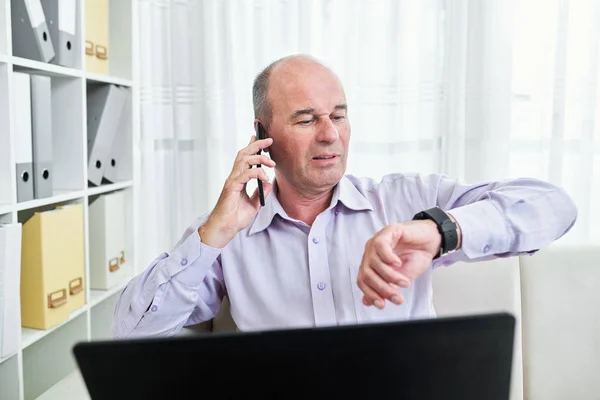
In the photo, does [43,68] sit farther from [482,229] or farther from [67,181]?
[482,229]

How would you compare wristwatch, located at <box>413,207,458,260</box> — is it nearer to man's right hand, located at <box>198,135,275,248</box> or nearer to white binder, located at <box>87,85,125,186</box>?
man's right hand, located at <box>198,135,275,248</box>

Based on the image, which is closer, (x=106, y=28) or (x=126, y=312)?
(x=126, y=312)

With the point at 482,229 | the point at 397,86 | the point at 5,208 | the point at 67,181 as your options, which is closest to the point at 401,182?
the point at 482,229

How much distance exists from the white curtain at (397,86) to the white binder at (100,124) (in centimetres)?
29

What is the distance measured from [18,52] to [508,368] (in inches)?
65.6

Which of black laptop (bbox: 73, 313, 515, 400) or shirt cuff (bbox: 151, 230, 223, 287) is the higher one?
black laptop (bbox: 73, 313, 515, 400)

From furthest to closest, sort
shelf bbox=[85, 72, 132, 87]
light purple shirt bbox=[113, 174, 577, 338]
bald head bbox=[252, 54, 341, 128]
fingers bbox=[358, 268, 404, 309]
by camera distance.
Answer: shelf bbox=[85, 72, 132, 87] < bald head bbox=[252, 54, 341, 128] < light purple shirt bbox=[113, 174, 577, 338] < fingers bbox=[358, 268, 404, 309]

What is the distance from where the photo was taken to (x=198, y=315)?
146cm

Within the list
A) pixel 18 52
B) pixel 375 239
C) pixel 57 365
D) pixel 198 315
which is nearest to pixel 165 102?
pixel 18 52

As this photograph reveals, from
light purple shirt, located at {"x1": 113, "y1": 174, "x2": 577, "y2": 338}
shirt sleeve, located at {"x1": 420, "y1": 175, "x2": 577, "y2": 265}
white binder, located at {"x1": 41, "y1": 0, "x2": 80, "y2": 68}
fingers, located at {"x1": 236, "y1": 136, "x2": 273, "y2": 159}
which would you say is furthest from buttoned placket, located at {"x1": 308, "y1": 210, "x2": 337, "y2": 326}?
white binder, located at {"x1": 41, "y1": 0, "x2": 80, "y2": 68}

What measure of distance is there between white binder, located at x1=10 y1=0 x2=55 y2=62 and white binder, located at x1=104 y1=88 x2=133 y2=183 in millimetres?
502

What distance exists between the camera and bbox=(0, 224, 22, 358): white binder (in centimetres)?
153

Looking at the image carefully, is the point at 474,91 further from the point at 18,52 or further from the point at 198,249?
the point at 18,52

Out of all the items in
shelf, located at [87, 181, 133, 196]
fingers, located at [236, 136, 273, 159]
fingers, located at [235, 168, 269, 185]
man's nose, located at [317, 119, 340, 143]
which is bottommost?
shelf, located at [87, 181, 133, 196]
